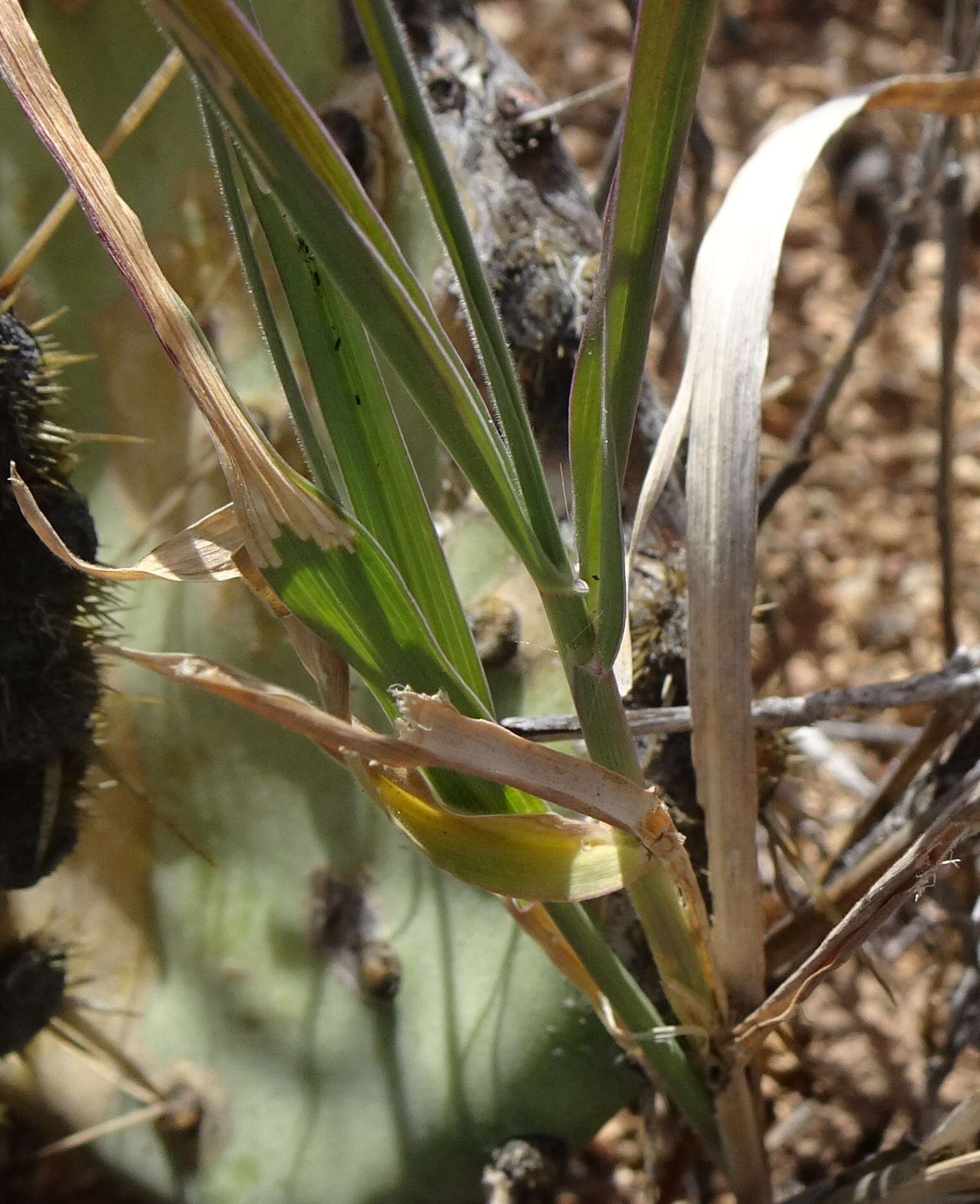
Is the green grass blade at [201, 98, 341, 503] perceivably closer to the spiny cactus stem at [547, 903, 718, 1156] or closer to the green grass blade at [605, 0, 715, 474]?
the green grass blade at [605, 0, 715, 474]

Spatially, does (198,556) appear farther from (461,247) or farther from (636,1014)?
(636,1014)

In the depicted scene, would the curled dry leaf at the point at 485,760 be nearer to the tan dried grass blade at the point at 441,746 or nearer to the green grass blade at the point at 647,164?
the tan dried grass blade at the point at 441,746

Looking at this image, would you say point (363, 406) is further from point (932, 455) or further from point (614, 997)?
point (932, 455)

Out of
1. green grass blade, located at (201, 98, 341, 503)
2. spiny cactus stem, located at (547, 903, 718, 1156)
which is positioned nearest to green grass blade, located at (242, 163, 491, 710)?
green grass blade, located at (201, 98, 341, 503)

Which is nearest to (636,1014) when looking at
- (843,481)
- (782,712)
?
(782,712)

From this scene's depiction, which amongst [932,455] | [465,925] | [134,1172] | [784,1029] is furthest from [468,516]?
[932,455]

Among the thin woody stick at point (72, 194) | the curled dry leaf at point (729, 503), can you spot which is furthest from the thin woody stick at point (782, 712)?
the thin woody stick at point (72, 194)
